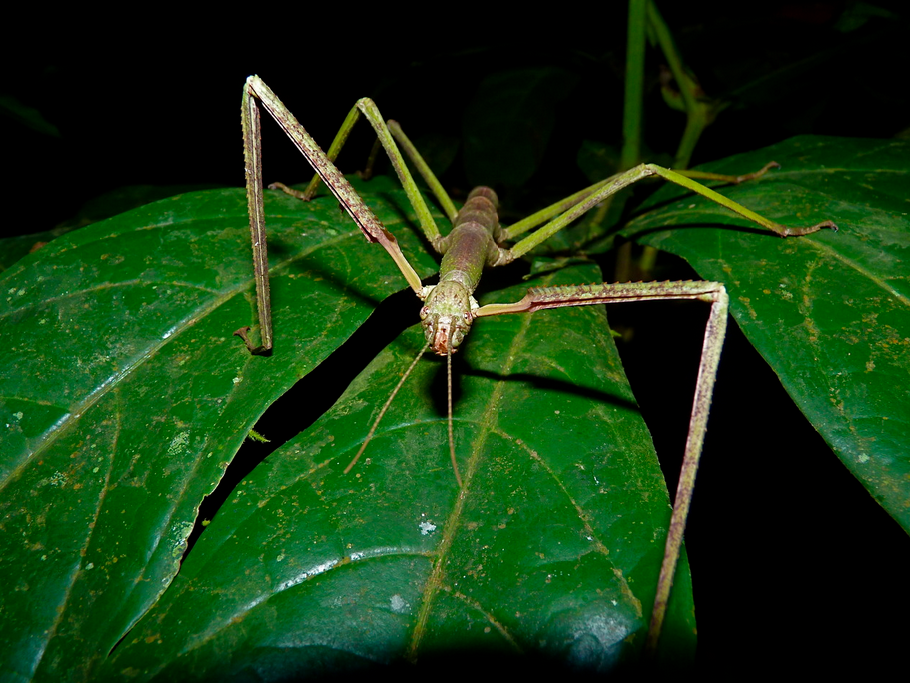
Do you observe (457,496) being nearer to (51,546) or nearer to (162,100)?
(51,546)

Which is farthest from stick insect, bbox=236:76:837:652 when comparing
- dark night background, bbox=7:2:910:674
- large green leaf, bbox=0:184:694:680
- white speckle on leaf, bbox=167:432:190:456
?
dark night background, bbox=7:2:910:674

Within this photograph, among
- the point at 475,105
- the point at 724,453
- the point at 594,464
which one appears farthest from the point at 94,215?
the point at 724,453

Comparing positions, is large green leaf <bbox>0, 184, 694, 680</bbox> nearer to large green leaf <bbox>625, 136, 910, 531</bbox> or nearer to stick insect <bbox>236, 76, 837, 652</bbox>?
stick insect <bbox>236, 76, 837, 652</bbox>

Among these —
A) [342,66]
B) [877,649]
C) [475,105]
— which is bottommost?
[877,649]

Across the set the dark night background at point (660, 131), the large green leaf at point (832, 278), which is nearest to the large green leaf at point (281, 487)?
the large green leaf at point (832, 278)

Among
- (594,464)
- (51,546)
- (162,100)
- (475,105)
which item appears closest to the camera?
(51,546)

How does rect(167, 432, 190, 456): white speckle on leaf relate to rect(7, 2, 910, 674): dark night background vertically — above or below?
below
